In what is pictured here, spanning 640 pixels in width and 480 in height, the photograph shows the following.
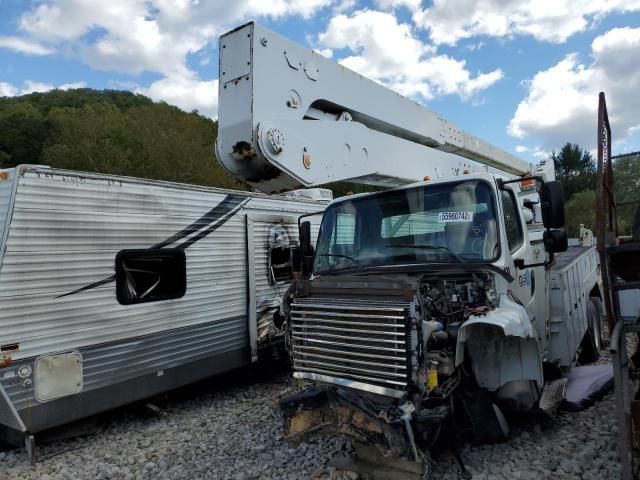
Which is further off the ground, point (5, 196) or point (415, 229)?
point (5, 196)

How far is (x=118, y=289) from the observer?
16.9 feet

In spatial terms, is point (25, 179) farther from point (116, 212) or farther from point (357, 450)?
point (357, 450)

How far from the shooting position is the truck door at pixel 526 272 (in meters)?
4.26

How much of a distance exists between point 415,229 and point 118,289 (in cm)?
312

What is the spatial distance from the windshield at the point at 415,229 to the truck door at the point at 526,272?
0.94ft

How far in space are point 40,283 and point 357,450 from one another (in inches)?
127

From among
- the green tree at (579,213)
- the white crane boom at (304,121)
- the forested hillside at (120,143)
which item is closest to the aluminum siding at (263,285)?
the white crane boom at (304,121)

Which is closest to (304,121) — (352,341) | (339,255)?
(339,255)

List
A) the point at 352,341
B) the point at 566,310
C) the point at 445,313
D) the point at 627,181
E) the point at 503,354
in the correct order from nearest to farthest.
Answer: the point at 352,341, the point at 445,313, the point at 503,354, the point at 627,181, the point at 566,310

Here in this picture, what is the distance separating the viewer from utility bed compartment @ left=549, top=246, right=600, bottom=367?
16.8ft

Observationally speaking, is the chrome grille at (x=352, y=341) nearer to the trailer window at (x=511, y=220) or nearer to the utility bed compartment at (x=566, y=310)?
the trailer window at (x=511, y=220)

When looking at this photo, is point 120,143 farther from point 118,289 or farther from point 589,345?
point 589,345

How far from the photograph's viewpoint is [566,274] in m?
5.43

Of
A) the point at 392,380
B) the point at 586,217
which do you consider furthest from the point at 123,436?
the point at 586,217
